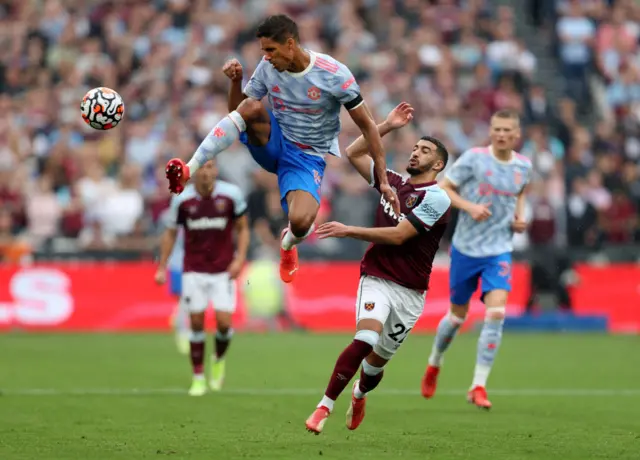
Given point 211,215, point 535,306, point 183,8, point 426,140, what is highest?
point 183,8

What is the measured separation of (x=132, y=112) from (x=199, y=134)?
1.80 metres

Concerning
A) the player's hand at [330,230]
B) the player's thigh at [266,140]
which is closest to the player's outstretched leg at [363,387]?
the player's hand at [330,230]

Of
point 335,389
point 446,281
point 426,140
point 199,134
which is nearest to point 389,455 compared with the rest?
point 335,389

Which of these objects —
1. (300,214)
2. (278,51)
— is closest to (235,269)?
(300,214)

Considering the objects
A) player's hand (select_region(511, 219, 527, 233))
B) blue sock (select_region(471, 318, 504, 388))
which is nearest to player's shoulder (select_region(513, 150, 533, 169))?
player's hand (select_region(511, 219, 527, 233))

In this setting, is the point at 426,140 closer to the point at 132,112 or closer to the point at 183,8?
the point at 132,112

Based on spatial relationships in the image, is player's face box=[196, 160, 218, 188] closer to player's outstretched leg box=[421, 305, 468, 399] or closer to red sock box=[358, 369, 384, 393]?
player's outstretched leg box=[421, 305, 468, 399]

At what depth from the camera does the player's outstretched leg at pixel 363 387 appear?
1059cm

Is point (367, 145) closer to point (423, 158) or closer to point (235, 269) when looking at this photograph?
point (423, 158)

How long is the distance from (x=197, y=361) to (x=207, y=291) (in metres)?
0.84

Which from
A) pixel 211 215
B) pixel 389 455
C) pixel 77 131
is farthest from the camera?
pixel 77 131

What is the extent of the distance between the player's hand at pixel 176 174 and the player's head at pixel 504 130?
4.60 metres

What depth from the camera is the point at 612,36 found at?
1137 inches

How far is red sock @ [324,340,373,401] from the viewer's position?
10.3 meters
